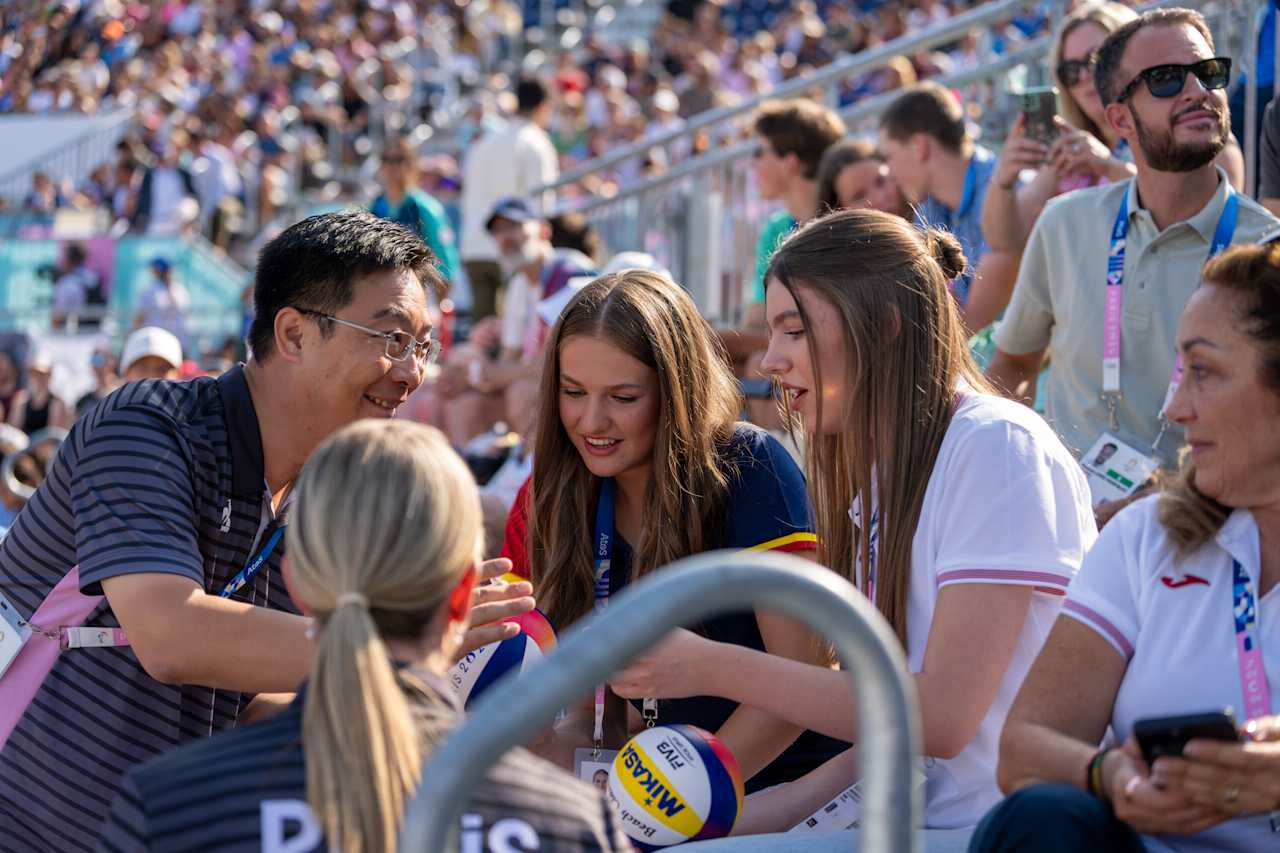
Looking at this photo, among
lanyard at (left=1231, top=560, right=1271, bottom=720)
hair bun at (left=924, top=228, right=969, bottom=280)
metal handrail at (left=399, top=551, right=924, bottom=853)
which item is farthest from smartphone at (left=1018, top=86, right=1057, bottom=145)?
metal handrail at (left=399, top=551, right=924, bottom=853)

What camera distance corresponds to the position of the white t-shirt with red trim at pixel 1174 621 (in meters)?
2.87

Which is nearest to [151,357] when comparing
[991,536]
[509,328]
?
[509,328]

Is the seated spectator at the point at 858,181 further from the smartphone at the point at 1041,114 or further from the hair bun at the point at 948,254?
the hair bun at the point at 948,254

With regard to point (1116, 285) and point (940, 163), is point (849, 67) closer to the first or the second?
point (940, 163)

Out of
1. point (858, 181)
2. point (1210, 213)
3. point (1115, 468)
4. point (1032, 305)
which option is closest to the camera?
point (1115, 468)

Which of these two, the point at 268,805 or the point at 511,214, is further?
the point at 511,214

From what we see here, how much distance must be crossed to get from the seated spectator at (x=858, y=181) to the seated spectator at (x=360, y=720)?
458 cm

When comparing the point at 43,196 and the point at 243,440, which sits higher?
the point at 43,196

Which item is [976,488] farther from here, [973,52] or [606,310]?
[973,52]

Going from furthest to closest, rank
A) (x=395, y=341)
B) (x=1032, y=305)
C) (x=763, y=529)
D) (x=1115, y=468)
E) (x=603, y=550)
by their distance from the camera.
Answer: (x=1032, y=305) → (x=1115, y=468) → (x=603, y=550) → (x=763, y=529) → (x=395, y=341)

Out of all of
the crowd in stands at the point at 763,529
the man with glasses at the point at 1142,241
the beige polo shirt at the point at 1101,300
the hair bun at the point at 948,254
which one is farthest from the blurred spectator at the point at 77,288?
the hair bun at the point at 948,254

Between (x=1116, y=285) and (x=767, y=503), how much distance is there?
1.49 metres

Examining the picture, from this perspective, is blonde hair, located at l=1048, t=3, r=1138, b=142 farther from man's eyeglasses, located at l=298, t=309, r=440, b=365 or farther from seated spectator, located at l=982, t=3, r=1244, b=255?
man's eyeglasses, located at l=298, t=309, r=440, b=365

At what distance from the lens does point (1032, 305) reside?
510 cm
